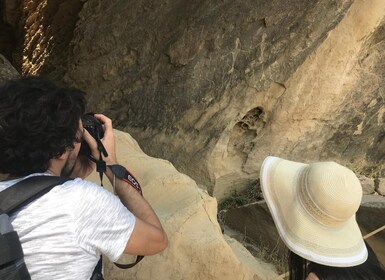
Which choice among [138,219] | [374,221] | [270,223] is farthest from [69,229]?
[374,221]

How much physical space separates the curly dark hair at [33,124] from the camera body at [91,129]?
0.22 metres

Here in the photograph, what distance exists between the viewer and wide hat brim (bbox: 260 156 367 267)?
1.43 m

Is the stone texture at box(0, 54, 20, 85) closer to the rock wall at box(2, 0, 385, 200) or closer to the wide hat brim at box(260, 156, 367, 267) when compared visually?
the rock wall at box(2, 0, 385, 200)

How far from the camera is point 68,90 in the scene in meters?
1.21

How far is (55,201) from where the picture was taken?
1105 mm

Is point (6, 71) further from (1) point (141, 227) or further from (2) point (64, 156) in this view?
(1) point (141, 227)

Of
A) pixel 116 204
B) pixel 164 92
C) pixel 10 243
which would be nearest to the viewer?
pixel 10 243

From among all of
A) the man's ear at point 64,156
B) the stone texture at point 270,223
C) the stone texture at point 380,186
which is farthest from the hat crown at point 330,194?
the stone texture at point 380,186

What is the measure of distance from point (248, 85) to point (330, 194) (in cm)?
210

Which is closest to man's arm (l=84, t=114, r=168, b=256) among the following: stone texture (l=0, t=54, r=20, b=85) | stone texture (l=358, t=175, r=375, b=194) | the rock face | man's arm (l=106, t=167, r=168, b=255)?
man's arm (l=106, t=167, r=168, b=255)

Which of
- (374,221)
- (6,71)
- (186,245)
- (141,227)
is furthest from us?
(374,221)

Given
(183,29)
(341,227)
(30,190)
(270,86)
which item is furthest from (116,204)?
(183,29)

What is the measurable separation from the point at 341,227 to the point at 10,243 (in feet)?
3.14

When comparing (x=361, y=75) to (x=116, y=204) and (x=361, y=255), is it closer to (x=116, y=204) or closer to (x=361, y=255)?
(x=361, y=255)
